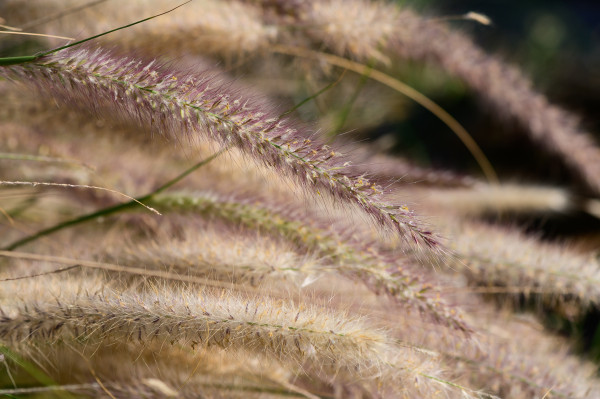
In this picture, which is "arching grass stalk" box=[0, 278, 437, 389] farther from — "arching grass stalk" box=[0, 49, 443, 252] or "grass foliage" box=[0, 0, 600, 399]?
"arching grass stalk" box=[0, 49, 443, 252]

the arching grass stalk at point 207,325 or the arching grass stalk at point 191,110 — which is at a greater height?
the arching grass stalk at point 191,110

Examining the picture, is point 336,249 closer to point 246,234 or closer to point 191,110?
point 246,234

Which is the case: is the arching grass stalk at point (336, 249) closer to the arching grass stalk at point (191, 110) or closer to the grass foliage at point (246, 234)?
the grass foliage at point (246, 234)

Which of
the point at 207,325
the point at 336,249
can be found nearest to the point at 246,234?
the point at 336,249

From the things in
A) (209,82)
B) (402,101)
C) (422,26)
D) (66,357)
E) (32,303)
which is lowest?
(66,357)

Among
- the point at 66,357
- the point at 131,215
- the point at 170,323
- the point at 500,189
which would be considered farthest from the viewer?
the point at 500,189

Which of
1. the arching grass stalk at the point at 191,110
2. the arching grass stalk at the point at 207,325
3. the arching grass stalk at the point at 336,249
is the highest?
the arching grass stalk at the point at 191,110

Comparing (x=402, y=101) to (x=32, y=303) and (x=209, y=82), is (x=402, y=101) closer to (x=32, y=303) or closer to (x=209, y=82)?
(x=209, y=82)

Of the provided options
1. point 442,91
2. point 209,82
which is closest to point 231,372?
point 209,82

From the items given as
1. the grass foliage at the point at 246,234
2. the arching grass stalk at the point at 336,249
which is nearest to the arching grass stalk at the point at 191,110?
the grass foliage at the point at 246,234
